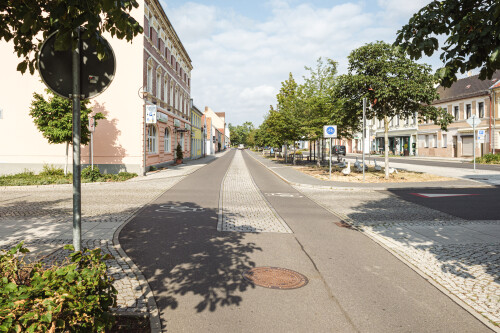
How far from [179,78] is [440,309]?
35838mm

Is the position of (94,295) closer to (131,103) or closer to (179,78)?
(131,103)

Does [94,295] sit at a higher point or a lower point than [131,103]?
lower

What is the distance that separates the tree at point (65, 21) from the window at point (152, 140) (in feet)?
66.8

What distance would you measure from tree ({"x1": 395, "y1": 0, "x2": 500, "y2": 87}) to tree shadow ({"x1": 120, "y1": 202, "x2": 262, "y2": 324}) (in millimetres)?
3560

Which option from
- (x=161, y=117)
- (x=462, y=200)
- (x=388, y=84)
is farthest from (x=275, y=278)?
(x=161, y=117)

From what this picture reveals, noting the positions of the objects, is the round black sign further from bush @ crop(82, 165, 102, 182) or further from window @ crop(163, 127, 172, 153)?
window @ crop(163, 127, 172, 153)

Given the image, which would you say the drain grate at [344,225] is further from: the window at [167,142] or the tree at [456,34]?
the window at [167,142]

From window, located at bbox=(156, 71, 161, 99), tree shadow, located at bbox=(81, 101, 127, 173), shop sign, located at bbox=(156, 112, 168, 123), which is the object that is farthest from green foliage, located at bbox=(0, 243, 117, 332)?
window, located at bbox=(156, 71, 161, 99)

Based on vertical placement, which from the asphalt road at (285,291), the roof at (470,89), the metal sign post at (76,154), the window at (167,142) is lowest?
the asphalt road at (285,291)

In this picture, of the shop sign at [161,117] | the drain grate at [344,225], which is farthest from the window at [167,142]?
the drain grate at [344,225]

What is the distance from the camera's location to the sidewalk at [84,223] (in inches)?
165

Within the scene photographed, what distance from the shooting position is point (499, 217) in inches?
350

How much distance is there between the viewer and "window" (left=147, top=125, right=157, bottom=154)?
23961mm

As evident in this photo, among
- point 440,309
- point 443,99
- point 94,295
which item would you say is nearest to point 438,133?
point 443,99
